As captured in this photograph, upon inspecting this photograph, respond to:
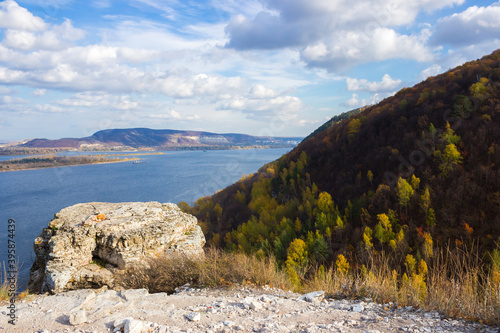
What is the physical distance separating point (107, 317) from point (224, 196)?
55.9m

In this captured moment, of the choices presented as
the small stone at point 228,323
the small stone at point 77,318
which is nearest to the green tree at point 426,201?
the small stone at point 228,323

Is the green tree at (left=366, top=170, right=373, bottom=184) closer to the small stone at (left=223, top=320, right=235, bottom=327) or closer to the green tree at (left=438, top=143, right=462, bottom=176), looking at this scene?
the green tree at (left=438, top=143, right=462, bottom=176)

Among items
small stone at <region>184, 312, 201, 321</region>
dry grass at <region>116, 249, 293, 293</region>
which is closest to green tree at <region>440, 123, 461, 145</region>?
dry grass at <region>116, 249, 293, 293</region>

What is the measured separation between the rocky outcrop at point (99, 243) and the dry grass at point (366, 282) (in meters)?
0.98

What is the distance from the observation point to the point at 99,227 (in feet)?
29.4

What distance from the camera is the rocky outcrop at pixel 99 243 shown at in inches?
307

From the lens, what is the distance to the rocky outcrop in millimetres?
7789

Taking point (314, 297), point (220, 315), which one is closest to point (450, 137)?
point (314, 297)

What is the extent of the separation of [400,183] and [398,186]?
0.47 m

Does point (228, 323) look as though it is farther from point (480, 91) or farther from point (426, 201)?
point (480, 91)

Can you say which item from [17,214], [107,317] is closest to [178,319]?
[107,317]

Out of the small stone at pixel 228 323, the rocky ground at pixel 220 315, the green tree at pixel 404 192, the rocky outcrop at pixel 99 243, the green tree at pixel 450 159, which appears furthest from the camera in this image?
the green tree at pixel 450 159

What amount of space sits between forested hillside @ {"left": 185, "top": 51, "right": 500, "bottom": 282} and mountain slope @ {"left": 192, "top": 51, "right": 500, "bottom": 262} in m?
0.12

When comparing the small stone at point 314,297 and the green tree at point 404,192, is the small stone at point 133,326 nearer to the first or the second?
the small stone at point 314,297
